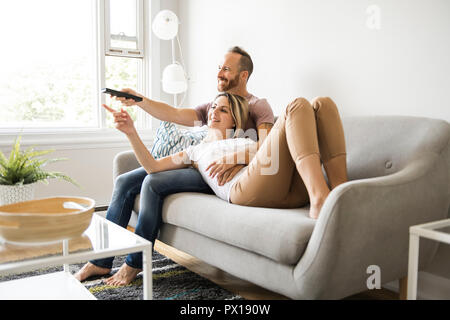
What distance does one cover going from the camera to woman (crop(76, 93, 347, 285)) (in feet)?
5.09

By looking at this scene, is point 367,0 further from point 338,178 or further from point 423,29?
point 338,178

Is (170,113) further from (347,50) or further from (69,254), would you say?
(69,254)

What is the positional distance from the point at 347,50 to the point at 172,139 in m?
1.05

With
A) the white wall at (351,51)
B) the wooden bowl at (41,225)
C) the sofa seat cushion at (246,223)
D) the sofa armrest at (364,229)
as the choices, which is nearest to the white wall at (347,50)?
the white wall at (351,51)

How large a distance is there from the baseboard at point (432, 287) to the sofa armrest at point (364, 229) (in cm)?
39

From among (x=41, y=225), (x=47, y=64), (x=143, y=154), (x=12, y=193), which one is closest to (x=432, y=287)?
(x=143, y=154)

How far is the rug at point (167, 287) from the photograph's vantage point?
1.79 m

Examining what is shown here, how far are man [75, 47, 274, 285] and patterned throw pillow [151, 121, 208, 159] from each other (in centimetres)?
12

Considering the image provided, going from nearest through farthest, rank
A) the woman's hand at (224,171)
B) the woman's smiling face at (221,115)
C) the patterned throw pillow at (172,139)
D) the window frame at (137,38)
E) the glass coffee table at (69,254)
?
the glass coffee table at (69,254), the woman's hand at (224,171), the woman's smiling face at (221,115), the patterned throw pillow at (172,139), the window frame at (137,38)

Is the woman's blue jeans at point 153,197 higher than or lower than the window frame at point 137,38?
lower

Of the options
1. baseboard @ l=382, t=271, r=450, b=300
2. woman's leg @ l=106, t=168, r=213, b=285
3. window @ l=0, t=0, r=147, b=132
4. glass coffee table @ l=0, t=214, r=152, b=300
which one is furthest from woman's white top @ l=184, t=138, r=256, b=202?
window @ l=0, t=0, r=147, b=132

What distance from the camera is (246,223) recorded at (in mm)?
1530

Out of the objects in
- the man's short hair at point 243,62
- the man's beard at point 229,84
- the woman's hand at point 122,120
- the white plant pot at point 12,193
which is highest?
the man's short hair at point 243,62

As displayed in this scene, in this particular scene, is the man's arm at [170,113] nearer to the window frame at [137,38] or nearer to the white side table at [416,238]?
the window frame at [137,38]
